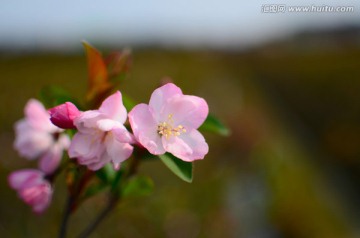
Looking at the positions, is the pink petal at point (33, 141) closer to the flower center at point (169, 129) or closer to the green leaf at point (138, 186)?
the green leaf at point (138, 186)

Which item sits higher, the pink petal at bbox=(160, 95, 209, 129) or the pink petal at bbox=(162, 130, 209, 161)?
the pink petal at bbox=(160, 95, 209, 129)

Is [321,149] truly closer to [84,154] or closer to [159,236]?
[159,236]

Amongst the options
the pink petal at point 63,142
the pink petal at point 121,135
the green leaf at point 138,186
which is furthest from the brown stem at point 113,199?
the pink petal at point 121,135

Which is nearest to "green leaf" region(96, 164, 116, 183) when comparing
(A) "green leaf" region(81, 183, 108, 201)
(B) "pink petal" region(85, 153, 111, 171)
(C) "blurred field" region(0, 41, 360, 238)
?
(A) "green leaf" region(81, 183, 108, 201)

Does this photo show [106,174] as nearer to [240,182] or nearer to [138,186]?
[138,186]

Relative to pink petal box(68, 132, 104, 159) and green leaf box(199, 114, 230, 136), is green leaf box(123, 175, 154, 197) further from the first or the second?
pink petal box(68, 132, 104, 159)
